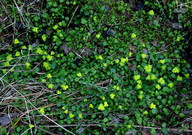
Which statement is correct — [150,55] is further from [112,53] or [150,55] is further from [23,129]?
[23,129]

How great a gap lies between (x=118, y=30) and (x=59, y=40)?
1.09 meters

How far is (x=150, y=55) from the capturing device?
3797mm

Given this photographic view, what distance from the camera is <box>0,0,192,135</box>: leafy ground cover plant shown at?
10.4 ft

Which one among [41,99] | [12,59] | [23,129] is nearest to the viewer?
[23,129]

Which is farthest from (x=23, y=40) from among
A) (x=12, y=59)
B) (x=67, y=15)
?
(x=67, y=15)

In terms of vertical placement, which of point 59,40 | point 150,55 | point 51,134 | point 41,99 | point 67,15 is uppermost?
point 67,15

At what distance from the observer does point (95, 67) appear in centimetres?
362

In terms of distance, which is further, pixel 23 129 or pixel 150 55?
pixel 150 55

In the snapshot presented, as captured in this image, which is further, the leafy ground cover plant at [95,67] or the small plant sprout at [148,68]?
the small plant sprout at [148,68]

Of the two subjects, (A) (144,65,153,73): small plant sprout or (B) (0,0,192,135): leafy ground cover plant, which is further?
(A) (144,65,153,73): small plant sprout

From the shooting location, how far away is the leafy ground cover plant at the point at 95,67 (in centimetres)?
317

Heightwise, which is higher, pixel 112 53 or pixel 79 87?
pixel 112 53

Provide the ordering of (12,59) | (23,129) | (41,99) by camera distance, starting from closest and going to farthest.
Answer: (23,129) < (41,99) < (12,59)

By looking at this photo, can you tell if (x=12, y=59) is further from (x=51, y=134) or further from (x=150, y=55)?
(x=150, y=55)
